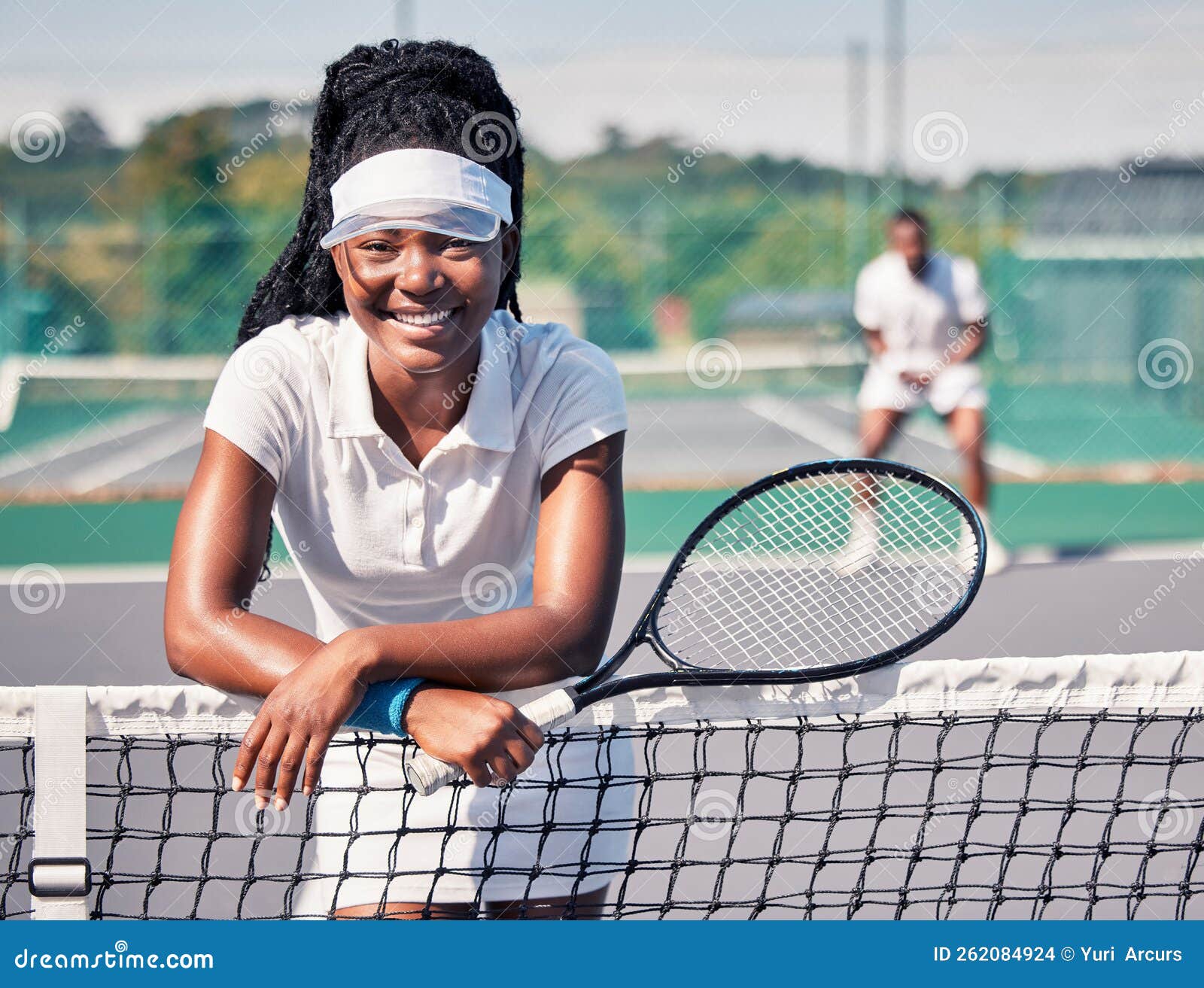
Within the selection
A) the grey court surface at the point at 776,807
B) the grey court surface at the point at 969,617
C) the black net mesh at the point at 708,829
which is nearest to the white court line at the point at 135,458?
the grey court surface at the point at 969,617

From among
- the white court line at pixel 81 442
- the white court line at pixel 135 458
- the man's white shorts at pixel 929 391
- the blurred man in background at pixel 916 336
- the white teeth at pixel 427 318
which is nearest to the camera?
the white teeth at pixel 427 318

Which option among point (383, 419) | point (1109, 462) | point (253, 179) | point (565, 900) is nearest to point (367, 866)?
point (565, 900)

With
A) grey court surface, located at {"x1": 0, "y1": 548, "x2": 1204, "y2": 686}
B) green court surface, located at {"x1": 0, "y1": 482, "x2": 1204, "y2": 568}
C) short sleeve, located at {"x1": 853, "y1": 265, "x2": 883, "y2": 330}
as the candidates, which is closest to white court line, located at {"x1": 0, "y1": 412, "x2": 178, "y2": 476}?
green court surface, located at {"x1": 0, "y1": 482, "x2": 1204, "y2": 568}

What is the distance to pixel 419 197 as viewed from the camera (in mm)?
1510

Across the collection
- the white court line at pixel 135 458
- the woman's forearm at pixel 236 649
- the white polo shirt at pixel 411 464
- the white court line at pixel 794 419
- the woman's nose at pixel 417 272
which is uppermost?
the woman's nose at pixel 417 272

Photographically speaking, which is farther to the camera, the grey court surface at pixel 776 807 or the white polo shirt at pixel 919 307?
the white polo shirt at pixel 919 307

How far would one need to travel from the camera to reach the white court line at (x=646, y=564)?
20.6ft

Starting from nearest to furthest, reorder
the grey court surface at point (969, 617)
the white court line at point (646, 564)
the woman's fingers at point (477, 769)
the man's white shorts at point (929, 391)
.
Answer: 1. the woman's fingers at point (477, 769)
2. the grey court surface at point (969, 617)
3. the man's white shorts at point (929, 391)
4. the white court line at point (646, 564)

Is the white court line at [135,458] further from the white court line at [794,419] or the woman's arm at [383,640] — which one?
the woman's arm at [383,640]

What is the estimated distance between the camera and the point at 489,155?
1600mm

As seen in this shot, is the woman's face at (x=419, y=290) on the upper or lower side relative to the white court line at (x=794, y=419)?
upper

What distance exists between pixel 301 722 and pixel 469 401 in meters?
0.47

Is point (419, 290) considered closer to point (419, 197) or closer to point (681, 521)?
point (419, 197)

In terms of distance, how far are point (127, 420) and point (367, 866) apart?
973cm
